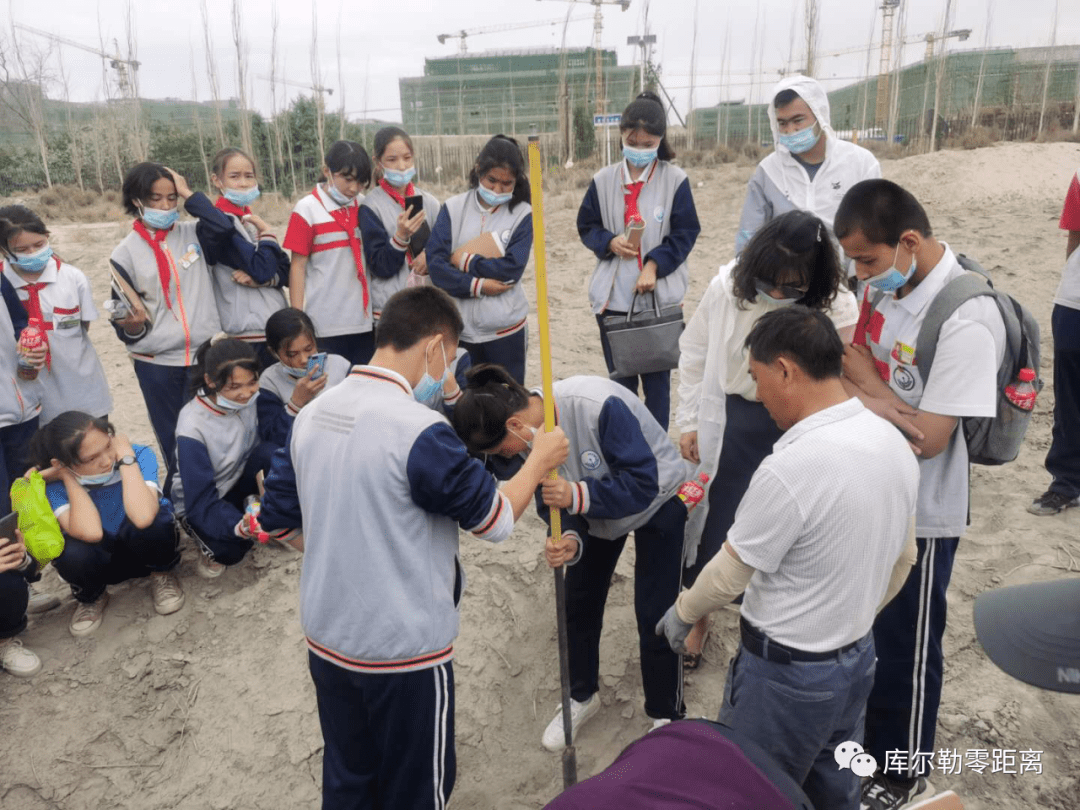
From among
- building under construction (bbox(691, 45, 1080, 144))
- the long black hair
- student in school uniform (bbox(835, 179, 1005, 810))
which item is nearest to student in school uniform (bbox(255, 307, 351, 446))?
the long black hair

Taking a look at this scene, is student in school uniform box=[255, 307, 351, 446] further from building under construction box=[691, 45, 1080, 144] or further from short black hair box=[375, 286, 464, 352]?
building under construction box=[691, 45, 1080, 144]

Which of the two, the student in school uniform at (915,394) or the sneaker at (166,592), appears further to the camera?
the sneaker at (166,592)

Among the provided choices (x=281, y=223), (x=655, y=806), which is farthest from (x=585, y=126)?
(x=655, y=806)

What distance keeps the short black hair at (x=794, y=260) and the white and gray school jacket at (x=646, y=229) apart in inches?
59.7

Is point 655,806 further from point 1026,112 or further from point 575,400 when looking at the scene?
point 1026,112

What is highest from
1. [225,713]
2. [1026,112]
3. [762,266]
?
[1026,112]

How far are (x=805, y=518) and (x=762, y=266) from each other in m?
1.03

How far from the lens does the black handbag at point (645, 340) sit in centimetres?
400

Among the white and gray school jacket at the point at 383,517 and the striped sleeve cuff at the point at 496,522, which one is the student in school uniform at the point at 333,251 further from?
the striped sleeve cuff at the point at 496,522

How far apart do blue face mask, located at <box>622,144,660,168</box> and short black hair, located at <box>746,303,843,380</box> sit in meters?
2.29

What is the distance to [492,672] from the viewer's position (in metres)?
3.46

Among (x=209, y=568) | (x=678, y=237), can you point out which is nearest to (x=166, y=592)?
(x=209, y=568)

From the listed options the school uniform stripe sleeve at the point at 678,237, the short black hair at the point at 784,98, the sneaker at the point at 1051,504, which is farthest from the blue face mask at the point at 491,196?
the sneaker at the point at 1051,504

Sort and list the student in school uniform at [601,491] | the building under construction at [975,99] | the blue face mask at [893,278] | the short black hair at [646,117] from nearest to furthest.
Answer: the blue face mask at [893,278] < the student in school uniform at [601,491] < the short black hair at [646,117] < the building under construction at [975,99]
